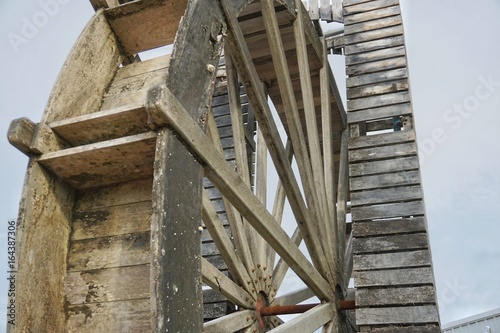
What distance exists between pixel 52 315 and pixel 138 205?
676 millimetres

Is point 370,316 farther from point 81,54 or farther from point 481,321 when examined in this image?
point 481,321

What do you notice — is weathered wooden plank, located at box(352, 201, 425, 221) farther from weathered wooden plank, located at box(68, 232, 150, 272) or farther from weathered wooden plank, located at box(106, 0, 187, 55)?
weathered wooden plank, located at box(68, 232, 150, 272)

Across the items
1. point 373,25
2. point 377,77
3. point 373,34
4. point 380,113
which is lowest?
point 380,113

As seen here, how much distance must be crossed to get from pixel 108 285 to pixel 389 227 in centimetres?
286

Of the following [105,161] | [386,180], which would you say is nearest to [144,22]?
[105,161]

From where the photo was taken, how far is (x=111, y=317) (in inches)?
108

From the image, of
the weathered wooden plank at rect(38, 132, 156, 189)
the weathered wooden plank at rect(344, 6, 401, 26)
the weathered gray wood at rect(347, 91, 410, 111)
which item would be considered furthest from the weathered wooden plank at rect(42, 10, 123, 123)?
the weathered wooden plank at rect(344, 6, 401, 26)

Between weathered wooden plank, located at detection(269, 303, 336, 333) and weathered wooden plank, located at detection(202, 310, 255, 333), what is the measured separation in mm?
341

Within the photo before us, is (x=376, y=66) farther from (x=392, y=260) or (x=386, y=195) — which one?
(x=392, y=260)

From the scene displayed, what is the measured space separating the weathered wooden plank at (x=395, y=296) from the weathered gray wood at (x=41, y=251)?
261 cm

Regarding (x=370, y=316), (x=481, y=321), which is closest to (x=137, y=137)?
(x=370, y=316)

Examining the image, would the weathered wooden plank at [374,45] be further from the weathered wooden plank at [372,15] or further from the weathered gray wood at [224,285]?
the weathered gray wood at [224,285]

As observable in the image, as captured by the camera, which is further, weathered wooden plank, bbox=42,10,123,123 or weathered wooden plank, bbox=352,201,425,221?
weathered wooden plank, bbox=352,201,425,221

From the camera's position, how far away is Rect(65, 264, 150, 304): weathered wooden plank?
2738 mm
